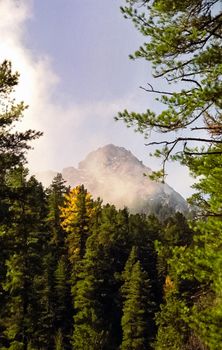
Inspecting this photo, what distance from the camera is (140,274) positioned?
49625 mm

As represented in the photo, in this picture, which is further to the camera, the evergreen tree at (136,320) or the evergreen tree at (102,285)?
the evergreen tree at (136,320)

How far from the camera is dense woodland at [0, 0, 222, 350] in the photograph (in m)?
8.79

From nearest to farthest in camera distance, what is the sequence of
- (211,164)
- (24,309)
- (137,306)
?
(211,164)
(24,309)
(137,306)

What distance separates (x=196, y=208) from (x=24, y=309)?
58.6 feet

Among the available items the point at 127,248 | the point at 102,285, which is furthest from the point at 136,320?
the point at 127,248

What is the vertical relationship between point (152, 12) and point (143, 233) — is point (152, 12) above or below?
below

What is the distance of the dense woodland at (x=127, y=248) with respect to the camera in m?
8.79

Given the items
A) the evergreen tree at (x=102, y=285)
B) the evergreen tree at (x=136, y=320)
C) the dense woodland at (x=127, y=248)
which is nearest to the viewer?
the dense woodland at (x=127, y=248)

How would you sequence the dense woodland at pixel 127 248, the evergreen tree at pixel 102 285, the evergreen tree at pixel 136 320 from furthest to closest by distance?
the evergreen tree at pixel 136 320, the evergreen tree at pixel 102 285, the dense woodland at pixel 127 248

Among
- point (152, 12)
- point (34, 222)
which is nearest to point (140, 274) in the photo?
point (34, 222)

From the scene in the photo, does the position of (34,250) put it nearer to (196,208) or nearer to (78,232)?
(196,208)

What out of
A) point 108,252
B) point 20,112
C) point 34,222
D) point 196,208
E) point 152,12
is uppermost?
point 108,252

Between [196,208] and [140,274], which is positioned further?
[140,274]

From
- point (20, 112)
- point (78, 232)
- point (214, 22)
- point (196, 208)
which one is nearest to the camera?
point (214, 22)
